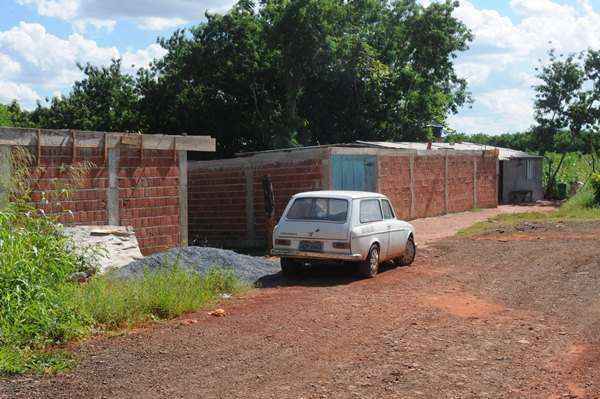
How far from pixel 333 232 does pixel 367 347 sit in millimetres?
4724

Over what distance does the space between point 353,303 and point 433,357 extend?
305 cm

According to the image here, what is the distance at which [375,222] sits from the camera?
13.1m

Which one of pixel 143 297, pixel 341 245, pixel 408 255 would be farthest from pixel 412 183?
pixel 143 297

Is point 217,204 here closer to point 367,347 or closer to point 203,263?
point 203,263

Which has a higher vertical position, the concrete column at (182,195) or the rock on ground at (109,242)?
the concrete column at (182,195)

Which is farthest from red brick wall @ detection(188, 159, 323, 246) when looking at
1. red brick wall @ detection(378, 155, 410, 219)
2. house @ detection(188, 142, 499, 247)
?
red brick wall @ detection(378, 155, 410, 219)

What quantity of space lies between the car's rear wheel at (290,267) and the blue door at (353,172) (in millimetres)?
7186

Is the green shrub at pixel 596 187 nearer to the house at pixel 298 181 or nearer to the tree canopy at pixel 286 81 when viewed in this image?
the house at pixel 298 181

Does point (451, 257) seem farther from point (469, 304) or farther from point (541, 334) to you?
Answer: point (541, 334)

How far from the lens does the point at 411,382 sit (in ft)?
20.9

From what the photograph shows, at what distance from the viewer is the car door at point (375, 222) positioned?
41.9 feet

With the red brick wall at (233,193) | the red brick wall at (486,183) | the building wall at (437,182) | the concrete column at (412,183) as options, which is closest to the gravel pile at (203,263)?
the red brick wall at (233,193)

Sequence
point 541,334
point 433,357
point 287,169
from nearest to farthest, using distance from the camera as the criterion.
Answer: point 433,357 < point 541,334 < point 287,169

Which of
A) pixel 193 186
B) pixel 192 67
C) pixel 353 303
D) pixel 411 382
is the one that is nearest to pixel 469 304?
pixel 353 303
